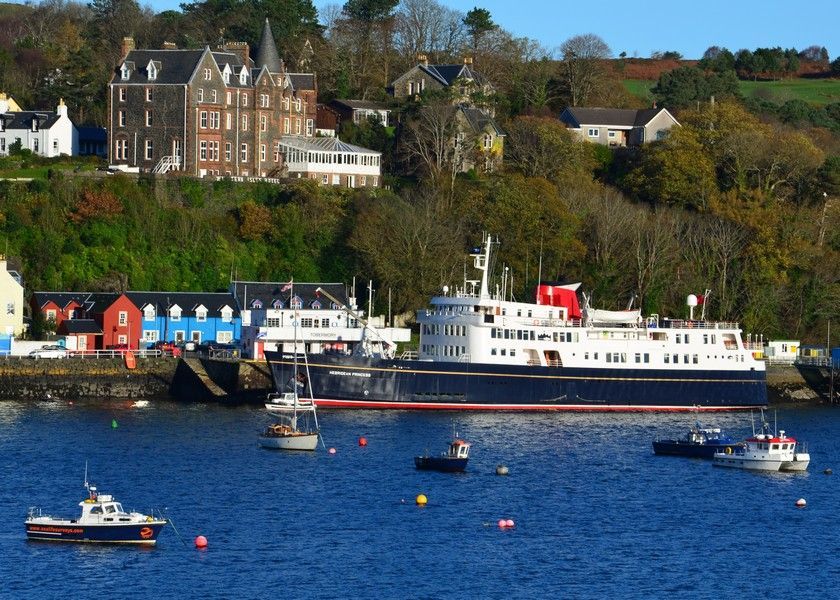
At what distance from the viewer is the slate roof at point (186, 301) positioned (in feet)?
287

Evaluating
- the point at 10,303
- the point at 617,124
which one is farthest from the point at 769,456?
the point at 617,124

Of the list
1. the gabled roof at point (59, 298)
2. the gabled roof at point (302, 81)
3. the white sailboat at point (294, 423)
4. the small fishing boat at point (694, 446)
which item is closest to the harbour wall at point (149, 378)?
the white sailboat at point (294, 423)

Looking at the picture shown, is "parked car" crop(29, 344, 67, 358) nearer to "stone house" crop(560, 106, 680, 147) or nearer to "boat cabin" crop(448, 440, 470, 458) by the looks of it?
"boat cabin" crop(448, 440, 470, 458)

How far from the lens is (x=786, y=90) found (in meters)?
146

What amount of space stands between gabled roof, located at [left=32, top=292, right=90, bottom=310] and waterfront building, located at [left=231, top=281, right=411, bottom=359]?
8.00 m

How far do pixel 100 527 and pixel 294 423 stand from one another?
1920 cm

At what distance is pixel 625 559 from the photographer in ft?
159

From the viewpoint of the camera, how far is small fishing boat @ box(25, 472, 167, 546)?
47.2 meters

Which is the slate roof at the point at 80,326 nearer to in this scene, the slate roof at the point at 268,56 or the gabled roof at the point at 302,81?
the slate roof at the point at 268,56

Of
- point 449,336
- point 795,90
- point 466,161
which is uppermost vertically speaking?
point 795,90

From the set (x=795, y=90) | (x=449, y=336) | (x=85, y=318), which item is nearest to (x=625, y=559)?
(x=449, y=336)

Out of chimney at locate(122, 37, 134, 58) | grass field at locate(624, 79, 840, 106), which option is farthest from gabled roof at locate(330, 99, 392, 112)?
grass field at locate(624, 79, 840, 106)

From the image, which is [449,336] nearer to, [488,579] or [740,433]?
[740,433]

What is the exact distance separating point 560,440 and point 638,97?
67.7 meters
